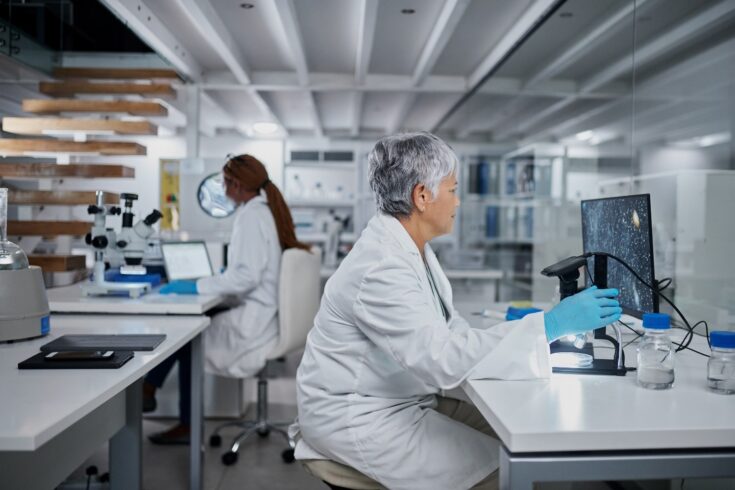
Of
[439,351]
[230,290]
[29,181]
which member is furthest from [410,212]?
[29,181]

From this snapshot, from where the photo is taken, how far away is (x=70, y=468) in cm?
179

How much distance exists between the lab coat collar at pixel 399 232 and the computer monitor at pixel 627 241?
1.88 feet

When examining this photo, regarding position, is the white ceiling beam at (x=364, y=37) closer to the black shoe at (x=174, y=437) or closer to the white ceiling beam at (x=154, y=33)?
the white ceiling beam at (x=154, y=33)

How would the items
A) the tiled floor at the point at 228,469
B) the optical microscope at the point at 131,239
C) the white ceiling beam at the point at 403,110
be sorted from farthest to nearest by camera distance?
the white ceiling beam at the point at 403,110 → the optical microscope at the point at 131,239 → the tiled floor at the point at 228,469

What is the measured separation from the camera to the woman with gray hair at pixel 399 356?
1335mm

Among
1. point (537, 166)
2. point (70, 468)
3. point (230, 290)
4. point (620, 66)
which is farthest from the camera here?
point (537, 166)

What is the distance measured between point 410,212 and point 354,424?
539 millimetres

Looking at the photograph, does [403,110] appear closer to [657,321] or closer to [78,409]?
[657,321]

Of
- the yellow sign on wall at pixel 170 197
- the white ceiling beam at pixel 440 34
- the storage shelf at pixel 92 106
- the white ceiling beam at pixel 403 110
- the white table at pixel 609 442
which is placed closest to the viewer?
the white table at pixel 609 442

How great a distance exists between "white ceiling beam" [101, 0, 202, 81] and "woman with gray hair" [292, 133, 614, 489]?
2.74 metres

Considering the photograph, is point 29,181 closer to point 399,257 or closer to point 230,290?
point 230,290

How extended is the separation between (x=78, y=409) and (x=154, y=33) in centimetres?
351

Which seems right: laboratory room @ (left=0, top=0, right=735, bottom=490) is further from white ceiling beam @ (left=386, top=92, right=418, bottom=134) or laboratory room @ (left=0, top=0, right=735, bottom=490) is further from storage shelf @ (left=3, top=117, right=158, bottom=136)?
white ceiling beam @ (left=386, top=92, right=418, bottom=134)

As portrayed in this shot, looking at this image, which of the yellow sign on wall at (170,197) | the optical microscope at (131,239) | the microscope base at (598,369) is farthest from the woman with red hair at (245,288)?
the yellow sign on wall at (170,197)
